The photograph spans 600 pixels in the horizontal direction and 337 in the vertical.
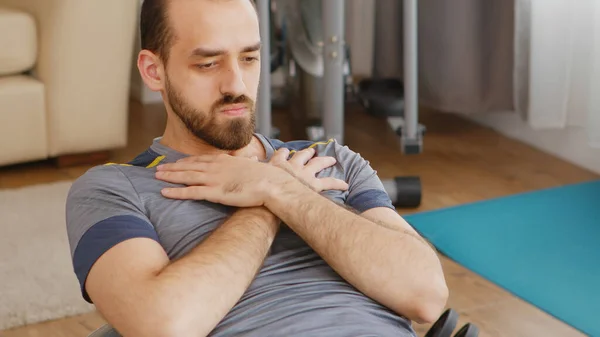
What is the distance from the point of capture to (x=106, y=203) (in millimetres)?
1301

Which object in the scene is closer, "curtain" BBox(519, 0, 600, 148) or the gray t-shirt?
the gray t-shirt

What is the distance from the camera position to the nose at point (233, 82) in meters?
1.35

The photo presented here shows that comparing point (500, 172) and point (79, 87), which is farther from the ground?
point (79, 87)

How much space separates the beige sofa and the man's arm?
1.93 meters

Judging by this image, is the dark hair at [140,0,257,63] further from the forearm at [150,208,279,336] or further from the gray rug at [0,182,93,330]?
the gray rug at [0,182,93,330]

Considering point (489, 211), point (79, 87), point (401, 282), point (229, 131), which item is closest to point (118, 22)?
point (79, 87)

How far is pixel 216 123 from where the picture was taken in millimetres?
1394

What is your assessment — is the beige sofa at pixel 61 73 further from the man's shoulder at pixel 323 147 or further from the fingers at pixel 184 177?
the fingers at pixel 184 177

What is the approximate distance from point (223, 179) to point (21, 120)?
6.17 ft

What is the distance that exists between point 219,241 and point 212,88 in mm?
242

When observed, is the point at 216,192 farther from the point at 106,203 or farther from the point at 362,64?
the point at 362,64

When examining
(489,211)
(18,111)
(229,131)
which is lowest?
(489,211)

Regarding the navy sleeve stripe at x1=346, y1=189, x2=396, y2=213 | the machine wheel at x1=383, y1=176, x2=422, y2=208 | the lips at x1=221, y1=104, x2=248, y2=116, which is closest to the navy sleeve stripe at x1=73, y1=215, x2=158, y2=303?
the lips at x1=221, y1=104, x2=248, y2=116

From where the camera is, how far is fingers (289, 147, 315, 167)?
56.9 inches
